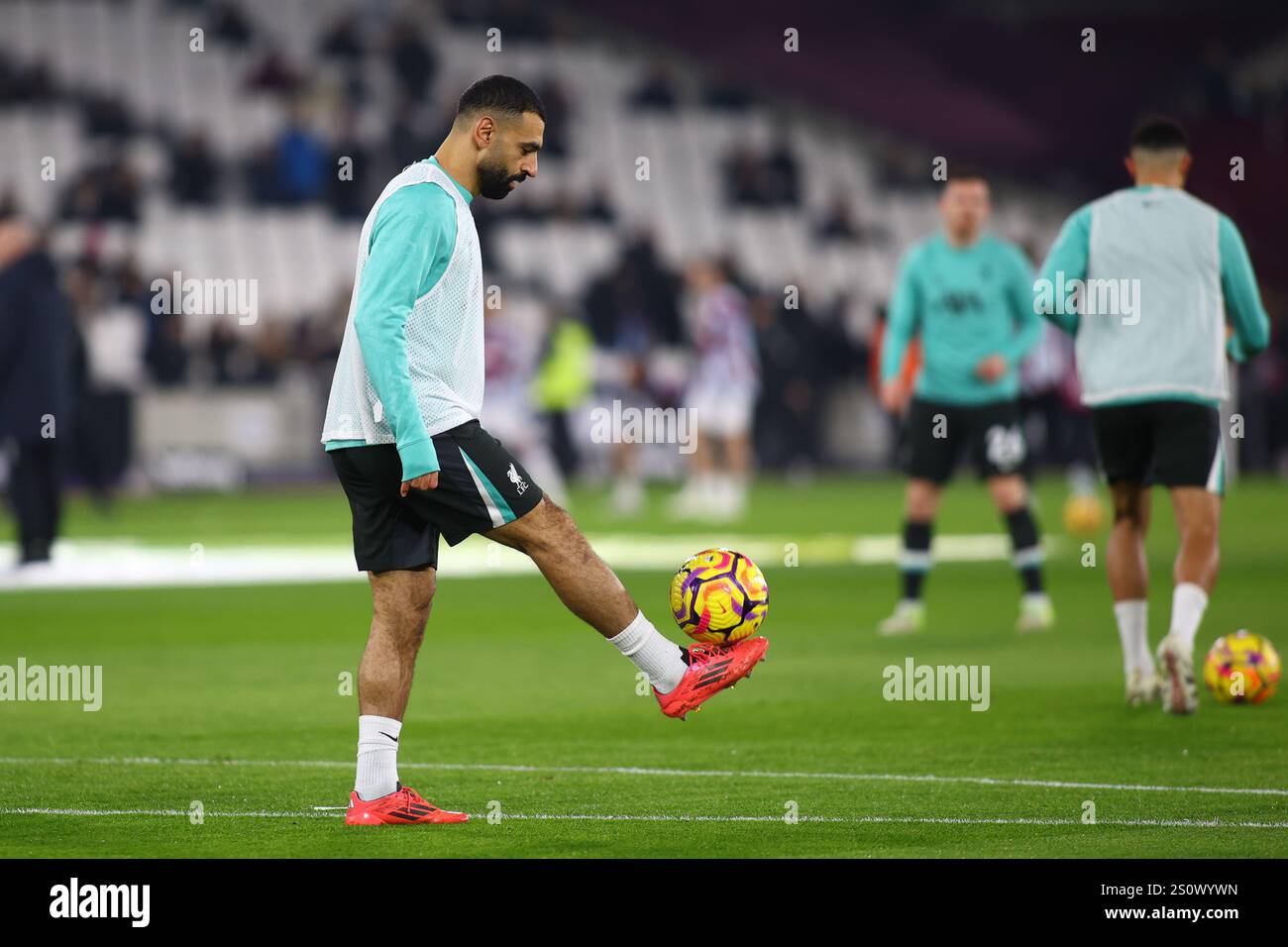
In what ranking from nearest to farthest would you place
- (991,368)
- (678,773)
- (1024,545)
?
1. (678,773)
2. (991,368)
3. (1024,545)

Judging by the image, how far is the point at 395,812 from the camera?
23.4 feet

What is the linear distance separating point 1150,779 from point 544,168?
3174 centimetres

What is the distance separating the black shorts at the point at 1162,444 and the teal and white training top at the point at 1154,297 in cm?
7

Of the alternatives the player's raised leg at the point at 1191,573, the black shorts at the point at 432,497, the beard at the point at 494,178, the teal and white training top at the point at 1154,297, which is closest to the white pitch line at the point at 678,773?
the black shorts at the point at 432,497

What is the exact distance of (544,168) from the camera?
38.8m

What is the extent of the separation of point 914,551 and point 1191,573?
11.4 feet

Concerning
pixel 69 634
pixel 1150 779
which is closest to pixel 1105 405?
pixel 1150 779

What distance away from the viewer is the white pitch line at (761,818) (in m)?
7.09

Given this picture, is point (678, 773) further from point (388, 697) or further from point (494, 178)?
point (494, 178)

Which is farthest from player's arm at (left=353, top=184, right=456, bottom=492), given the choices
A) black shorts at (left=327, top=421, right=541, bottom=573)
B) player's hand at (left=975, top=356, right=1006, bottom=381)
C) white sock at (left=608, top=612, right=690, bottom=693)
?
player's hand at (left=975, top=356, right=1006, bottom=381)

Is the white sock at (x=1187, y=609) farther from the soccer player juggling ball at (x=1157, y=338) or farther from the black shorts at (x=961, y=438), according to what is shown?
the black shorts at (x=961, y=438)

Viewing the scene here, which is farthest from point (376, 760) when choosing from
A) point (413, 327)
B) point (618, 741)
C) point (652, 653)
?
point (618, 741)

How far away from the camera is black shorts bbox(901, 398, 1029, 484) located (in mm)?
12992
